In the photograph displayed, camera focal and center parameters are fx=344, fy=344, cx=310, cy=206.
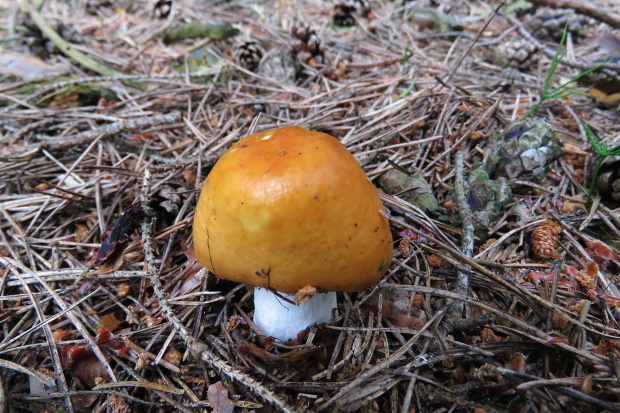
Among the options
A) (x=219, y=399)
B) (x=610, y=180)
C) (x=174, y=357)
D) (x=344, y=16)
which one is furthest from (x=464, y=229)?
(x=344, y=16)

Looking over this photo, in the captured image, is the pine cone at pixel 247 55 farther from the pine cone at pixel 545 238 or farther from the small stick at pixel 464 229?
the pine cone at pixel 545 238

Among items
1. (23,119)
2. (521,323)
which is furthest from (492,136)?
(23,119)

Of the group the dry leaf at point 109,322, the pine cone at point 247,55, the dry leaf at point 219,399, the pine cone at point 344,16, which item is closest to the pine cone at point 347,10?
the pine cone at point 344,16

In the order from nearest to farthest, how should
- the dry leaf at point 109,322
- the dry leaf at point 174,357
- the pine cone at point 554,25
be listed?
the dry leaf at point 174,357
the dry leaf at point 109,322
the pine cone at point 554,25

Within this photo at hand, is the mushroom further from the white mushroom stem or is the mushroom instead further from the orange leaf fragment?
the orange leaf fragment

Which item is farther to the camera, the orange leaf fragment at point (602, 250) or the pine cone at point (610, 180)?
the pine cone at point (610, 180)

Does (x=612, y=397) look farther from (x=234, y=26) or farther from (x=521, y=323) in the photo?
(x=234, y=26)
